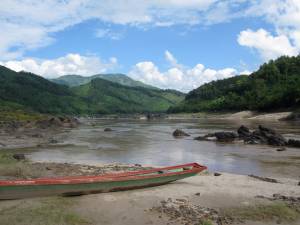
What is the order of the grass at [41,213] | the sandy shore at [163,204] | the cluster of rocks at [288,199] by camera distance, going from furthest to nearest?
1. the cluster of rocks at [288,199]
2. the sandy shore at [163,204]
3. the grass at [41,213]

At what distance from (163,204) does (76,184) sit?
445 cm

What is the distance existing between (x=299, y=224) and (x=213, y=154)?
27.5 meters

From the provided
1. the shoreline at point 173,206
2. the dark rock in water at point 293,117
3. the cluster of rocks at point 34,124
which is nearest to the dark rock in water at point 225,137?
the shoreline at point 173,206

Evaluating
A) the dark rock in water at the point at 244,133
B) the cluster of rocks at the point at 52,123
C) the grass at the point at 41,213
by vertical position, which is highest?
the cluster of rocks at the point at 52,123

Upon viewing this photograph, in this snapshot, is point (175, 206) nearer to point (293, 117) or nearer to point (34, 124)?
point (34, 124)

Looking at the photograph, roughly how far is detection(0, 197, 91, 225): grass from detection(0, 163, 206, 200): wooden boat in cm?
54

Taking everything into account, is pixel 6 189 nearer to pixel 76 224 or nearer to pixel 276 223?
pixel 76 224

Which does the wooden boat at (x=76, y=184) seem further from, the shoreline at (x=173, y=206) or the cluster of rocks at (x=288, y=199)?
the cluster of rocks at (x=288, y=199)

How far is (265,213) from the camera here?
15.9 m

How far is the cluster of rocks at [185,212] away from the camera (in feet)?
48.8

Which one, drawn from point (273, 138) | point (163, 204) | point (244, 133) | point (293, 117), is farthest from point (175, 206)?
→ point (293, 117)

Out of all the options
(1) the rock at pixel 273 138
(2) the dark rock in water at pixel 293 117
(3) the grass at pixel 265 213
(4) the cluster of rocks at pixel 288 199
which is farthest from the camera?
(2) the dark rock in water at pixel 293 117

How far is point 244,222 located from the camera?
49.1 ft

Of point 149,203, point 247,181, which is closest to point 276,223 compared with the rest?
point 149,203
